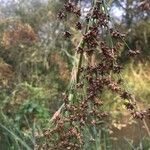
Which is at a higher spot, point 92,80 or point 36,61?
point 36,61

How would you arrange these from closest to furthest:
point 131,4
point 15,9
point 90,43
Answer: point 90,43
point 15,9
point 131,4

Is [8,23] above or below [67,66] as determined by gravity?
above

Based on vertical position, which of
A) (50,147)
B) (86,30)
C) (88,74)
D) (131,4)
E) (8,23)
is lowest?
(50,147)

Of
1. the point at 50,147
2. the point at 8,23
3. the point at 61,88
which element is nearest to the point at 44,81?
the point at 61,88

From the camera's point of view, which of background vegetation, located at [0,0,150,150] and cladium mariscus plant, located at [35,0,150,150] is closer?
cladium mariscus plant, located at [35,0,150,150]

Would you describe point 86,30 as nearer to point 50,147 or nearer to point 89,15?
point 89,15

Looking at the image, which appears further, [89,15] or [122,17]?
[122,17]

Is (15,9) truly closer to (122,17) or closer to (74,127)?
(122,17)

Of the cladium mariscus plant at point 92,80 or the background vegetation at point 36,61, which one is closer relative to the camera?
the cladium mariscus plant at point 92,80

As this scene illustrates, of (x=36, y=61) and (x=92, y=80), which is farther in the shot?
(x=36, y=61)

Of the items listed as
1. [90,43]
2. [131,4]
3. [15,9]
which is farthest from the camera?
[131,4]
